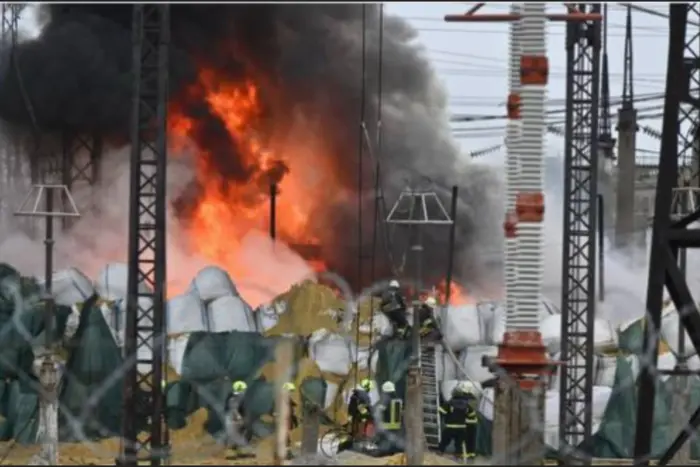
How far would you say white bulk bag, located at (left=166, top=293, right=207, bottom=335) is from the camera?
113 ft

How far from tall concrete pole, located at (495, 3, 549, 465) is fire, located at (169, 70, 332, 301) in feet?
66.1

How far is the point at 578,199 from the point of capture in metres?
27.4

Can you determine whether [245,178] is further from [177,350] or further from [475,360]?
[475,360]

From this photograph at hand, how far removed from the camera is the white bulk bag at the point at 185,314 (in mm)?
34438

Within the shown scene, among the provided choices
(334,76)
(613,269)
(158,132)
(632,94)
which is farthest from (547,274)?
(158,132)

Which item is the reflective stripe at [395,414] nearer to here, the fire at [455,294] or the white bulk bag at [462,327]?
the white bulk bag at [462,327]

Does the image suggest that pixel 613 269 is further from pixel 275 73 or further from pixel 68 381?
pixel 68 381

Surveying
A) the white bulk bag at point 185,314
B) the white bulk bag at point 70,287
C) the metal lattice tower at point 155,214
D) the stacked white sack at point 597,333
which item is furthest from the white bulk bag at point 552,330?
the metal lattice tower at point 155,214

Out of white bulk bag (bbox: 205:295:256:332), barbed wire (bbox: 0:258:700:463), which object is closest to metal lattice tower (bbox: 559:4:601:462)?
barbed wire (bbox: 0:258:700:463)

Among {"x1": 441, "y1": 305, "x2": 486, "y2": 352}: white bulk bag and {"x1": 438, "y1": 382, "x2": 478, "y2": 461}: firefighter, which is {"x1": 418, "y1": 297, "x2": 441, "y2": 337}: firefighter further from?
{"x1": 441, "y1": 305, "x2": 486, "y2": 352}: white bulk bag

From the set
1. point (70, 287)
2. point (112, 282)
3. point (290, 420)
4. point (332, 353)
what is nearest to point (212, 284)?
point (112, 282)

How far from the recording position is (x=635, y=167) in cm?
4194

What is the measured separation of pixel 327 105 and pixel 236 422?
14.1 metres

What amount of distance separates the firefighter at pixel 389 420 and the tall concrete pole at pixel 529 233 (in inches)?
371
